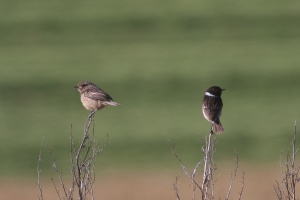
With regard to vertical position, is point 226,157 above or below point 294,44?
below

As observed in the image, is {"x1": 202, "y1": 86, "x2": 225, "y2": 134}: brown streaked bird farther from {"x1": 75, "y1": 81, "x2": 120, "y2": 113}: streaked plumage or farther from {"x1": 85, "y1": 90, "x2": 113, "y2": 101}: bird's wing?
{"x1": 85, "y1": 90, "x2": 113, "y2": 101}: bird's wing

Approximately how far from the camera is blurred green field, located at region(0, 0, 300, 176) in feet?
98.2

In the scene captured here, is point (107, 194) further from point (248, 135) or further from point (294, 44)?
point (294, 44)

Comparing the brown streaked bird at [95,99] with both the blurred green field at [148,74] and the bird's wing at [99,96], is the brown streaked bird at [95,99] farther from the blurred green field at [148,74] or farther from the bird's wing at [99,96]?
the blurred green field at [148,74]

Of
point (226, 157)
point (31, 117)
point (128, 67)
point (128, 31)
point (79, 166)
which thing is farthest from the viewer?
point (128, 31)

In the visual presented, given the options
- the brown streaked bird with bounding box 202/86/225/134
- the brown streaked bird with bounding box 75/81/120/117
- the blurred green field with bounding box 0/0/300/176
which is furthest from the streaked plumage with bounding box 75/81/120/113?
the blurred green field with bounding box 0/0/300/176

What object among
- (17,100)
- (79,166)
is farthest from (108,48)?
(79,166)

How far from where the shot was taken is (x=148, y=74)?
114 ft

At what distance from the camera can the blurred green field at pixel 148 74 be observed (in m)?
29.9

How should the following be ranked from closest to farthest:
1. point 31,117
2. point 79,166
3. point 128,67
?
point 79,166
point 31,117
point 128,67

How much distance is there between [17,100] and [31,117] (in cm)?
131

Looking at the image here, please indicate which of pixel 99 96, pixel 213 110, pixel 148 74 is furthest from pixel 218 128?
pixel 148 74

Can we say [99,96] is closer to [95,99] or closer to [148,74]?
[95,99]

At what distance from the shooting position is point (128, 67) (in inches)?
1382
